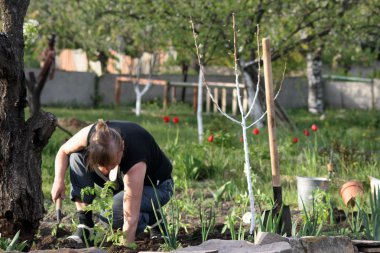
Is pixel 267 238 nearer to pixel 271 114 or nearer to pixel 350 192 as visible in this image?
pixel 271 114

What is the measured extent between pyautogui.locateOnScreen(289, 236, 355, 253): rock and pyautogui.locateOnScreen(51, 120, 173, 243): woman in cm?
93

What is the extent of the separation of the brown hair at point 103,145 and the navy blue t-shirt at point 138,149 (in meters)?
0.19

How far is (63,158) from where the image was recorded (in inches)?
Result: 188

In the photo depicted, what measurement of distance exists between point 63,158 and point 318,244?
1.60 meters

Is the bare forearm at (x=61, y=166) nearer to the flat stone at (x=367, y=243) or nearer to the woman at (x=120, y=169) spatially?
the woman at (x=120, y=169)

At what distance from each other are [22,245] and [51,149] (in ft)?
16.9

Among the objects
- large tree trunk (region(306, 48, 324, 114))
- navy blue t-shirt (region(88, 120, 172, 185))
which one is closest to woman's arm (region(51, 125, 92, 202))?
navy blue t-shirt (region(88, 120, 172, 185))

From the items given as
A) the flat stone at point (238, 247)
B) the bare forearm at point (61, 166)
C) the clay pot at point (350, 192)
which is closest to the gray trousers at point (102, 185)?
the bare forearm at point (61, 166)

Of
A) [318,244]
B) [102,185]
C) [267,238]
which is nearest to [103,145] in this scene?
[102,185]

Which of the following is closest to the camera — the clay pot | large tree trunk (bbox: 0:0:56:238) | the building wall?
large tree trunk (bbox: 0:0:56:238)

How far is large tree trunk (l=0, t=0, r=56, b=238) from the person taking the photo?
177 inches

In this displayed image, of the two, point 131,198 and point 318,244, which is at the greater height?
point 131,198

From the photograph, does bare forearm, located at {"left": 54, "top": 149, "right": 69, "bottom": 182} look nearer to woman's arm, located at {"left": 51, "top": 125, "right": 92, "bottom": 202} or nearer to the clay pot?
woman's arm, located at {"left": 51, "top": 125, "right": 92, "bottom": 202}

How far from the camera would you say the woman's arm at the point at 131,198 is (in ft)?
14.6
